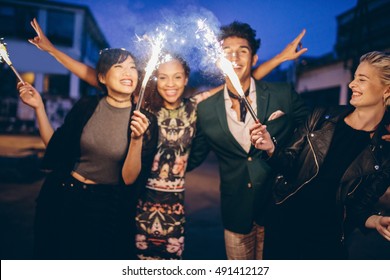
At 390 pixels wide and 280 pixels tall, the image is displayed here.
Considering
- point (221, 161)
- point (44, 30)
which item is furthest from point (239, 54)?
point (44, 30)

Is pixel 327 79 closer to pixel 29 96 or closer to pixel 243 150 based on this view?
pixel 243 150

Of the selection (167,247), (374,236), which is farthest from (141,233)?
(374,236)

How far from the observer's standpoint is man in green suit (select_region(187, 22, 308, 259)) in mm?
3133

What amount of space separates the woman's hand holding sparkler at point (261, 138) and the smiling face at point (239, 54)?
99 cm

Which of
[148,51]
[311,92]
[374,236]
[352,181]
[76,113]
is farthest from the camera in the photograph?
[311,92]

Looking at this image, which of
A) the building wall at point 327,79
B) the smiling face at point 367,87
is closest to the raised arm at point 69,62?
the smiling face at point 367,87

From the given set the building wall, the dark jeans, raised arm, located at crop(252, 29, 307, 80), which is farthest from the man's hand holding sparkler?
the building wall

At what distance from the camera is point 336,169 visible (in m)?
2.53

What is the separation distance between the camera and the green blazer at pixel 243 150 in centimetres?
313

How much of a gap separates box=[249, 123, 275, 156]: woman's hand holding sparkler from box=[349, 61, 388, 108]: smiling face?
0.75 m

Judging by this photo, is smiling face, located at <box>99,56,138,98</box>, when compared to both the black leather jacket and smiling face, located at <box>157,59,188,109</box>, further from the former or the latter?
the black leather jacket

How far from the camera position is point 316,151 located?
2570 mm
